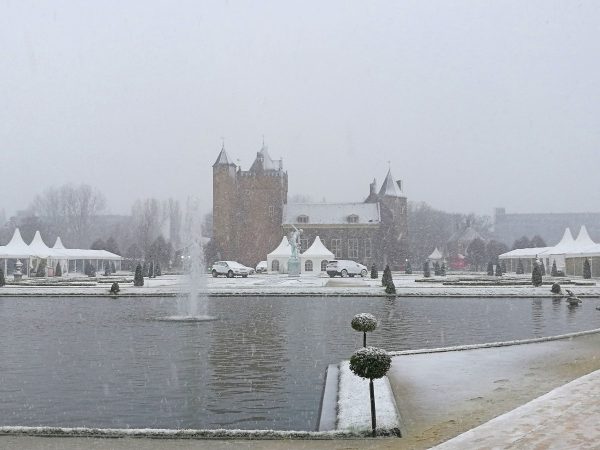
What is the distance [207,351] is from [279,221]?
7065cm

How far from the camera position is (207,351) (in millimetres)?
12727

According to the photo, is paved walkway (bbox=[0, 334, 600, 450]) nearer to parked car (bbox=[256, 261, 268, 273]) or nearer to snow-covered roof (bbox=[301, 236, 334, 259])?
snow-covered roof (bbox=[301, 236, 334, 259])

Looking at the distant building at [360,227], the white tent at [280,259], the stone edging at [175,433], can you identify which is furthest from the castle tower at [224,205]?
the stone edging at [175,433]

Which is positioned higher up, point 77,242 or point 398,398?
point 77,242

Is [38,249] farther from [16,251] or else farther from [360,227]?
[360,227]

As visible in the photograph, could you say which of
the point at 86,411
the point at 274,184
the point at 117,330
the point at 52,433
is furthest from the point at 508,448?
the point at 274,184

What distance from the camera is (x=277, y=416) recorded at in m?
7.84

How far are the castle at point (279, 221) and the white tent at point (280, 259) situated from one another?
55.4ft

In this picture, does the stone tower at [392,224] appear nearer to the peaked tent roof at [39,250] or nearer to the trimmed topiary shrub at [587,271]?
the trimmed topiary shrub at [587,271]

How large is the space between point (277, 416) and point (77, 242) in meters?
99.8

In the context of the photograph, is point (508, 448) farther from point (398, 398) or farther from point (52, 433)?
point (52, 433)

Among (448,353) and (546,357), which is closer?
(546,357)

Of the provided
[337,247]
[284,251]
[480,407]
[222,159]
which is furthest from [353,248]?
[480,407]

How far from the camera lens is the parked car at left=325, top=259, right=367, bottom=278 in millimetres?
53156
